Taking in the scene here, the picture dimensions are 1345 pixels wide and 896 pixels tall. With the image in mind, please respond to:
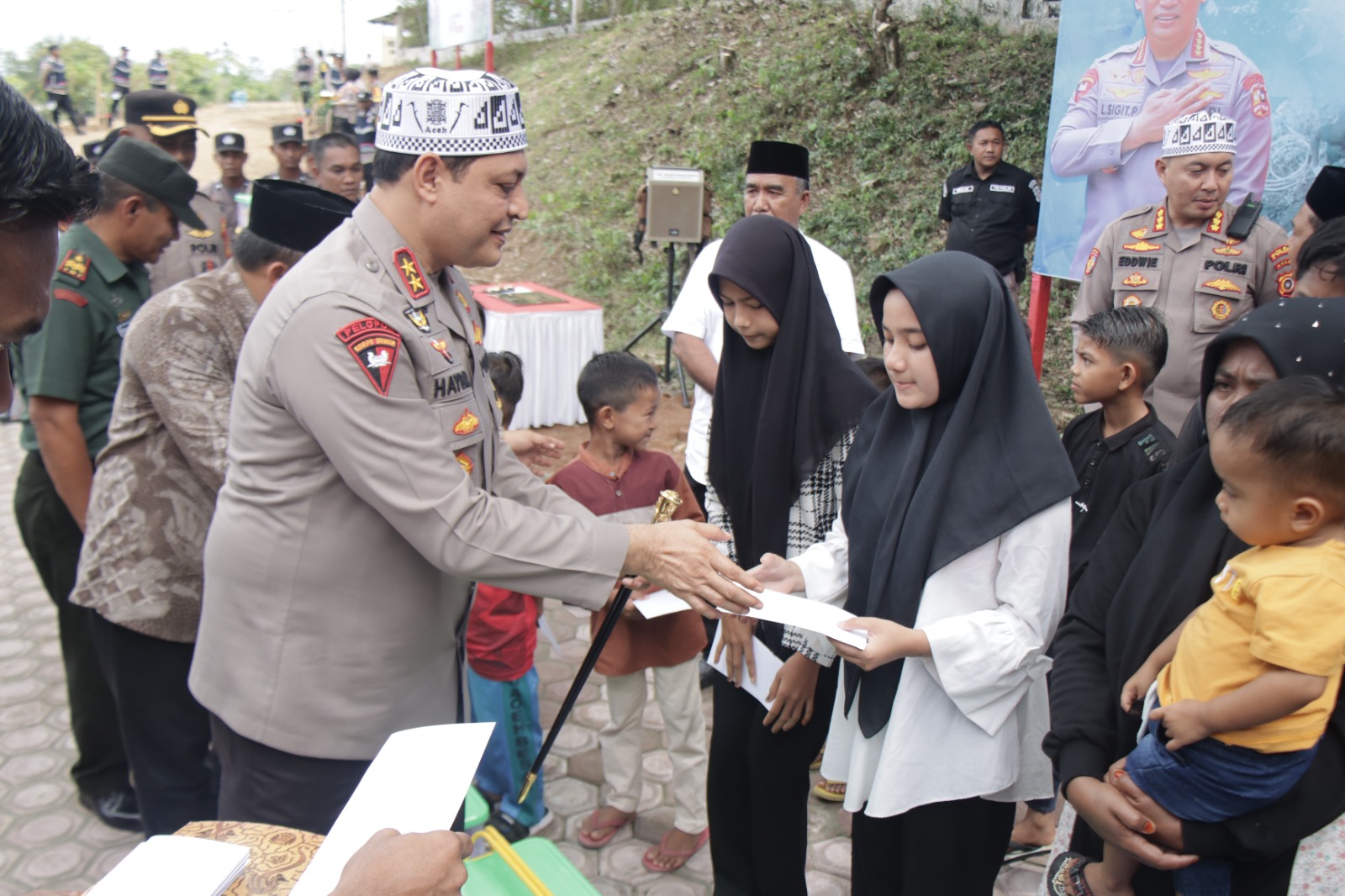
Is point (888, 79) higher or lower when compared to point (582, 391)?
higher

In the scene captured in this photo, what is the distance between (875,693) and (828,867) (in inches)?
52.5

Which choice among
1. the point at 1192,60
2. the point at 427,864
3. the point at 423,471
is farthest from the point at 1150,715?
the point at 1192,60

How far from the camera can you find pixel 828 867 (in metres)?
3.24

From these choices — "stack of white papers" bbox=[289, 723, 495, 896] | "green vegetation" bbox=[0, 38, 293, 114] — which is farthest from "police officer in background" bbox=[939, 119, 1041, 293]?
"green vegetation" bbox=[0, 38, 293, 114]

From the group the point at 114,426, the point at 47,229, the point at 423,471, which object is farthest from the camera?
the point at 114,426

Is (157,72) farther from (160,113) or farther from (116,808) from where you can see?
(116,808)

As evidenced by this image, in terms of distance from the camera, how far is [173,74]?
1623 inches

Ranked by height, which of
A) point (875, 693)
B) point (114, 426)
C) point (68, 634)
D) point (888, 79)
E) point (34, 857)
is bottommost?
point (34, 857)

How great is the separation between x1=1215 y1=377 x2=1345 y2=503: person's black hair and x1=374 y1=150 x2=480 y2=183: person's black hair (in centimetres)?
162

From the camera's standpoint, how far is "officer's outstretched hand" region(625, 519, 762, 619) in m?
2.11

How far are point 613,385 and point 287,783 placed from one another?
160 cm

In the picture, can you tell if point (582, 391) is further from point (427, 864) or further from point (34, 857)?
point (34, 857)

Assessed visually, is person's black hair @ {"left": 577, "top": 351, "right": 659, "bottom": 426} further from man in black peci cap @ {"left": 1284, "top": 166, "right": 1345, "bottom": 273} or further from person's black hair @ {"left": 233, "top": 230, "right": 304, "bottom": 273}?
man in black peci cap @ {"left": 1284, "top": 166, "right": 1345, "bottom": 273}

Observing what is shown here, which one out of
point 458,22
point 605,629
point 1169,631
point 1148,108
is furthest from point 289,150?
point 1169,631
